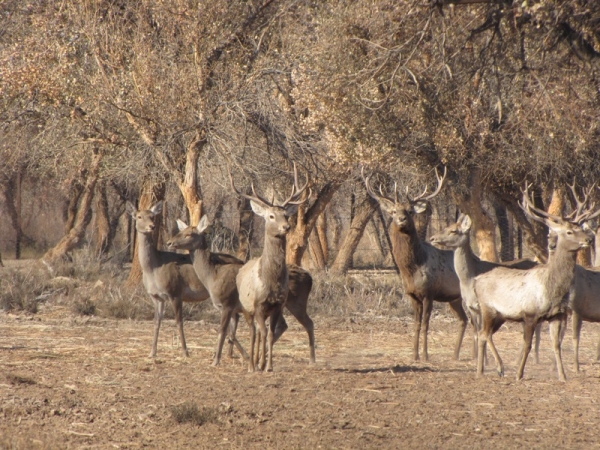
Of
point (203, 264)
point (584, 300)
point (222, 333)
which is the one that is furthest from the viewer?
point (203, 264)

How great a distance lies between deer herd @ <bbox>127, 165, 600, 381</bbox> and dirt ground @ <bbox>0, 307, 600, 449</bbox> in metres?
0.50

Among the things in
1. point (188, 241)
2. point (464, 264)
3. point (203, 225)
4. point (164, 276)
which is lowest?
point (164, 276)

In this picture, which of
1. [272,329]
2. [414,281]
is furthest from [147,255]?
[414,281]

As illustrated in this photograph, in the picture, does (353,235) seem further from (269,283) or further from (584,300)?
(269,283)

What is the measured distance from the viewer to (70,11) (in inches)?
646

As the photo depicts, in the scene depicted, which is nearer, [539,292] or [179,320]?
[539,292]

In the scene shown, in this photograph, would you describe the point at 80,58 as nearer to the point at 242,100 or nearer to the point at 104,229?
the point at 242,100

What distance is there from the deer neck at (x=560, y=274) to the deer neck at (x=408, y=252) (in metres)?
2.78

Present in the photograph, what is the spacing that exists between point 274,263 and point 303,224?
9790 millimetres

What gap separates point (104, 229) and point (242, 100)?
40.3 feet

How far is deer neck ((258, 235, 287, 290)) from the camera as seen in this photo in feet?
34.2

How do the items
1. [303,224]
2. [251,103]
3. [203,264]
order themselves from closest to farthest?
1. [203,264]
2. [251,103]
3. [303,224]

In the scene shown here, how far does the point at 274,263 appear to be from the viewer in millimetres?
10445

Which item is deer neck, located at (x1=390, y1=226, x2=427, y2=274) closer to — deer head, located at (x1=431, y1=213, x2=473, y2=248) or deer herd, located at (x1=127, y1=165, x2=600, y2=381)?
deer herd, located at (x1=127, y1=165, x2=600, y2=381)
